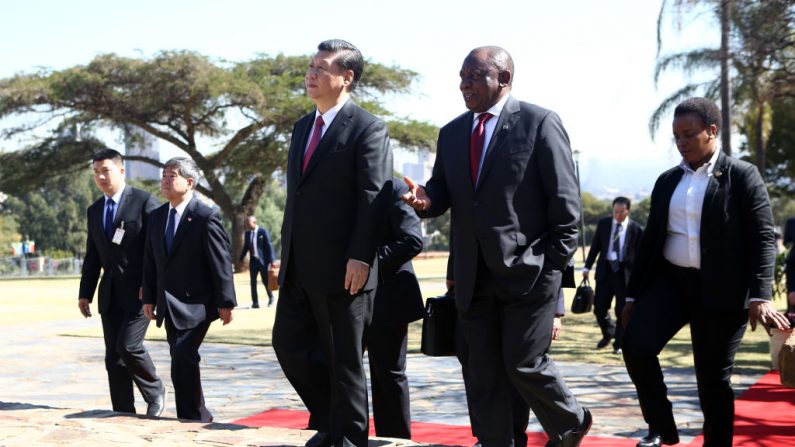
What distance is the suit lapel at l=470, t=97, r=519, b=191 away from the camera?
398 cm

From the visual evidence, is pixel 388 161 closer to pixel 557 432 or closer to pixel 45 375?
pixel 557 432

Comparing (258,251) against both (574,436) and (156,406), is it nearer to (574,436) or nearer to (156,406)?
(156,406)

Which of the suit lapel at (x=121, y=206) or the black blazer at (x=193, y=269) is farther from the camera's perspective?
the suit lapel at (x=121, y=206)

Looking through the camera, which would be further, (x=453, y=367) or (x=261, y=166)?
(x=261, y=166)

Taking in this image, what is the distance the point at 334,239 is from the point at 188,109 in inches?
1486

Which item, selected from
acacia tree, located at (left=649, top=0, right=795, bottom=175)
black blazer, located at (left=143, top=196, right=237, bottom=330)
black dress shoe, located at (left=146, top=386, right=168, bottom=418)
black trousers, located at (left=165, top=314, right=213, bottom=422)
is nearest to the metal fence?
acacia tree, located at (left=649, top=0, right=795, bottom=175)

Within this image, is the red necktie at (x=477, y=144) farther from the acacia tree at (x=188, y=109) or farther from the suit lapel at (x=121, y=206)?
the acacia tree at (x=188, y=109)

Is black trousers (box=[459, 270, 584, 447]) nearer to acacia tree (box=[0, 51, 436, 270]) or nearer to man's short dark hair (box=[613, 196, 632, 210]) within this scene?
man's short dark hair (box=[613, 196, 632, 210])

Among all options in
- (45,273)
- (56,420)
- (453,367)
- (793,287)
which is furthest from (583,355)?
(45,273)

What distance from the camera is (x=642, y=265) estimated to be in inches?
188

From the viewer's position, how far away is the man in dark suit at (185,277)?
5.76 m

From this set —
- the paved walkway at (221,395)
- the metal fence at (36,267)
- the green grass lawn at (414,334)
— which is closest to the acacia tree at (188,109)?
the metal fence at (36,267)

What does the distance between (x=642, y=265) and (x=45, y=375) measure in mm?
6396

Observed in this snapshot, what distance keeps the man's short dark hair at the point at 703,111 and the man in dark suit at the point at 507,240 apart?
0.89 meters
